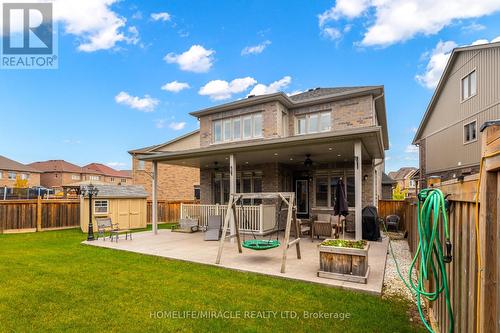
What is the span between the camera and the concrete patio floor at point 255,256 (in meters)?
5.28

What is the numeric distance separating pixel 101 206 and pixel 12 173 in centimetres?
3823

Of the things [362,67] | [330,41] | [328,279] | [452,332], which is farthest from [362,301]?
[362,67]

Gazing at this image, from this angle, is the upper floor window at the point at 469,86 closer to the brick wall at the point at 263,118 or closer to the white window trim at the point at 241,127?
the brick wall at the point at 263,118

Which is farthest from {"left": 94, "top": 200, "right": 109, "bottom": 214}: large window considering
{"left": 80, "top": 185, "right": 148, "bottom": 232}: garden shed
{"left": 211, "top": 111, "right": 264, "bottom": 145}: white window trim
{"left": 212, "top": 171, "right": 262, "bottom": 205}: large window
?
{"left": 211, "top": 111, "right": 264, "bottom": 145}: white window trim

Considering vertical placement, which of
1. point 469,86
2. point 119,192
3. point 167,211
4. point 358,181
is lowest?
point 167,211

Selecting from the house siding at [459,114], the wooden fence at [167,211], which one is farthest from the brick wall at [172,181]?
the house siding at [459,114]

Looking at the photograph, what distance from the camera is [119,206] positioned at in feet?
46.3

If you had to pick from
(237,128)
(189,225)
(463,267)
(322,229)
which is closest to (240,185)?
(237,128)

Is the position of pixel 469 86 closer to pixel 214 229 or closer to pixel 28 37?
pixel 214 229

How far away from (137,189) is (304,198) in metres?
9.43

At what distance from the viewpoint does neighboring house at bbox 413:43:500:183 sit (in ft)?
43.5

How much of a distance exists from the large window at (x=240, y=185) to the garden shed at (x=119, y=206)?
437 centimetres

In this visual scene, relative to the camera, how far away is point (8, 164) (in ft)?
131

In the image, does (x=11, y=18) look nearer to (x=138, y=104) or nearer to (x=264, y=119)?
(x=264, y=119)
